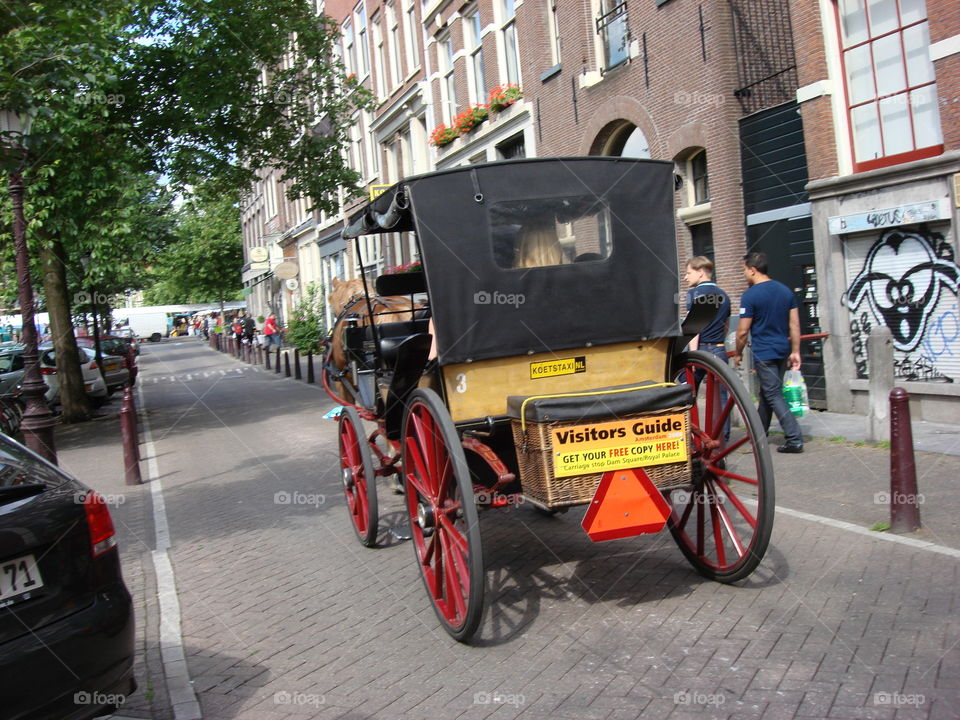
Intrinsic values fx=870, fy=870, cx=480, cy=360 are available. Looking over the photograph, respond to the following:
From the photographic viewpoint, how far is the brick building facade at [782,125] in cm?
943

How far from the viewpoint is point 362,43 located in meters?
31.7

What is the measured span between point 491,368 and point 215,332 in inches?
1841

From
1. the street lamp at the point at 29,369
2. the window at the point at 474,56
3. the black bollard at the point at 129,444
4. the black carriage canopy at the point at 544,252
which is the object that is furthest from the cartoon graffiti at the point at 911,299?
the window at the point at 474,56

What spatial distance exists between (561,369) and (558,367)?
0.07ft

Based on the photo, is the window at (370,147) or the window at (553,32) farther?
the window at (370,147)

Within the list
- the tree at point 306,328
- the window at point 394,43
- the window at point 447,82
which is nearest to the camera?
the window at point 447,82

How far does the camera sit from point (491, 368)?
A: 463 cm

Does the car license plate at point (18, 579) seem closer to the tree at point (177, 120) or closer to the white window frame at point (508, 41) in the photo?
the tree at point (177, 120)

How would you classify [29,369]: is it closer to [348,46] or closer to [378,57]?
[378,57]

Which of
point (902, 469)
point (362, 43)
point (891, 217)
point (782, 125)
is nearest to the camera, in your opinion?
point (902, 469)

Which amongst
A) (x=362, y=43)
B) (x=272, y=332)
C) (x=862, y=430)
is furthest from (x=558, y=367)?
(x=362, y=43)

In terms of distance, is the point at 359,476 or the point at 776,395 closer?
the point at 359,476

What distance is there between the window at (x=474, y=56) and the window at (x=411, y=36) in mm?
4449

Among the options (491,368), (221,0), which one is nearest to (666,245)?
(491,368)
